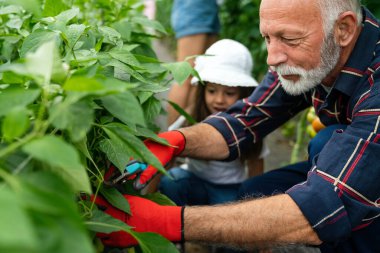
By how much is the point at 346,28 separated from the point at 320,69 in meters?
0.16

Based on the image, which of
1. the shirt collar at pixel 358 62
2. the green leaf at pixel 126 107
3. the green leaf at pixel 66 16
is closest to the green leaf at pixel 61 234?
the green leaf at pixel 126 107

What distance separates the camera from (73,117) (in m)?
0.89

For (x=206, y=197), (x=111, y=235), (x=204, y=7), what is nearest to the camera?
(x=111, y=235)

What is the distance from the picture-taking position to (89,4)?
2344 millimetres

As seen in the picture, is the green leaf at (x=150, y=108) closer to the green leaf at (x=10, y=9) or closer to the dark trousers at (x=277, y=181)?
the green leaf at (x=10, y=9)

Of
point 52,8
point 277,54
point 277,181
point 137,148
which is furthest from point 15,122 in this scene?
point 277,181

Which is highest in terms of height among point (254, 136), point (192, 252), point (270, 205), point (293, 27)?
point (293, 27)

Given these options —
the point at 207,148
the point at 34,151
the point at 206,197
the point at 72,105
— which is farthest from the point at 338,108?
the point at 34,151

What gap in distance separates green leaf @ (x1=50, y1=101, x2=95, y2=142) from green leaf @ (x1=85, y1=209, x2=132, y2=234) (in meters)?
0.28

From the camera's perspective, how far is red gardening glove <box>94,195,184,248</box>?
1.50 metres

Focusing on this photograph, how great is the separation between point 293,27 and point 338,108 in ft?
1.34

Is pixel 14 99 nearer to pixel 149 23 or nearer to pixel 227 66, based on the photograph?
pixel 149 23

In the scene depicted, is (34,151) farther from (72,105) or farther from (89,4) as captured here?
(89,4)

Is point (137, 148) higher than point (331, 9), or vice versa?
point (331, 9)
